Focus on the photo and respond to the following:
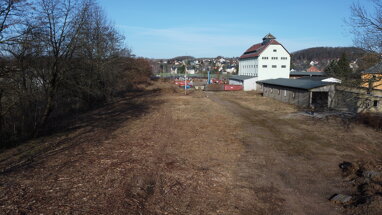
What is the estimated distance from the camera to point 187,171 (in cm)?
905

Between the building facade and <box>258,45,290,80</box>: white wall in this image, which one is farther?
<box>258,45,290,80</box>: white wall

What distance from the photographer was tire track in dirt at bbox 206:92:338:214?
264 inches

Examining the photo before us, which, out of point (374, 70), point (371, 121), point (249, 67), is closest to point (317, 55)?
point (249, 67)

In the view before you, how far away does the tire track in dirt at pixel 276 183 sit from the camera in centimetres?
670

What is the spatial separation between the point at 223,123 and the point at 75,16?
502 inches

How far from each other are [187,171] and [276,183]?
Result: 3.08m

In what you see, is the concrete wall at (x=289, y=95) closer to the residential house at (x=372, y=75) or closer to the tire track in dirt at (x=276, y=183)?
the residential house at (x=372, y=75)

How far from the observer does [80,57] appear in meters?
19.2

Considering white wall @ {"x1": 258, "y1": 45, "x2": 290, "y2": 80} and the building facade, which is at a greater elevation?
white wall @ {"x1": 258, "y1": 45, "x2": 290, "y2": 80}

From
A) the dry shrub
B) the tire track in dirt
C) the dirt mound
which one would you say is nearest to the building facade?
the dry shrub

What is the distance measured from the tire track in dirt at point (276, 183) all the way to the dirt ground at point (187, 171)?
3 centimetres

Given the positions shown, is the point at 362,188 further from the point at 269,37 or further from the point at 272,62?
the point at 269,37

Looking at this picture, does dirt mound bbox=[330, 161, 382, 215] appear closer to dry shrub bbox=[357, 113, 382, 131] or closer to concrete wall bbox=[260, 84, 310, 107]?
dry shrub bbox=[357, 113, 382, 131]

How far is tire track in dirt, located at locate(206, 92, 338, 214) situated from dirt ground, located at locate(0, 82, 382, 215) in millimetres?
30
